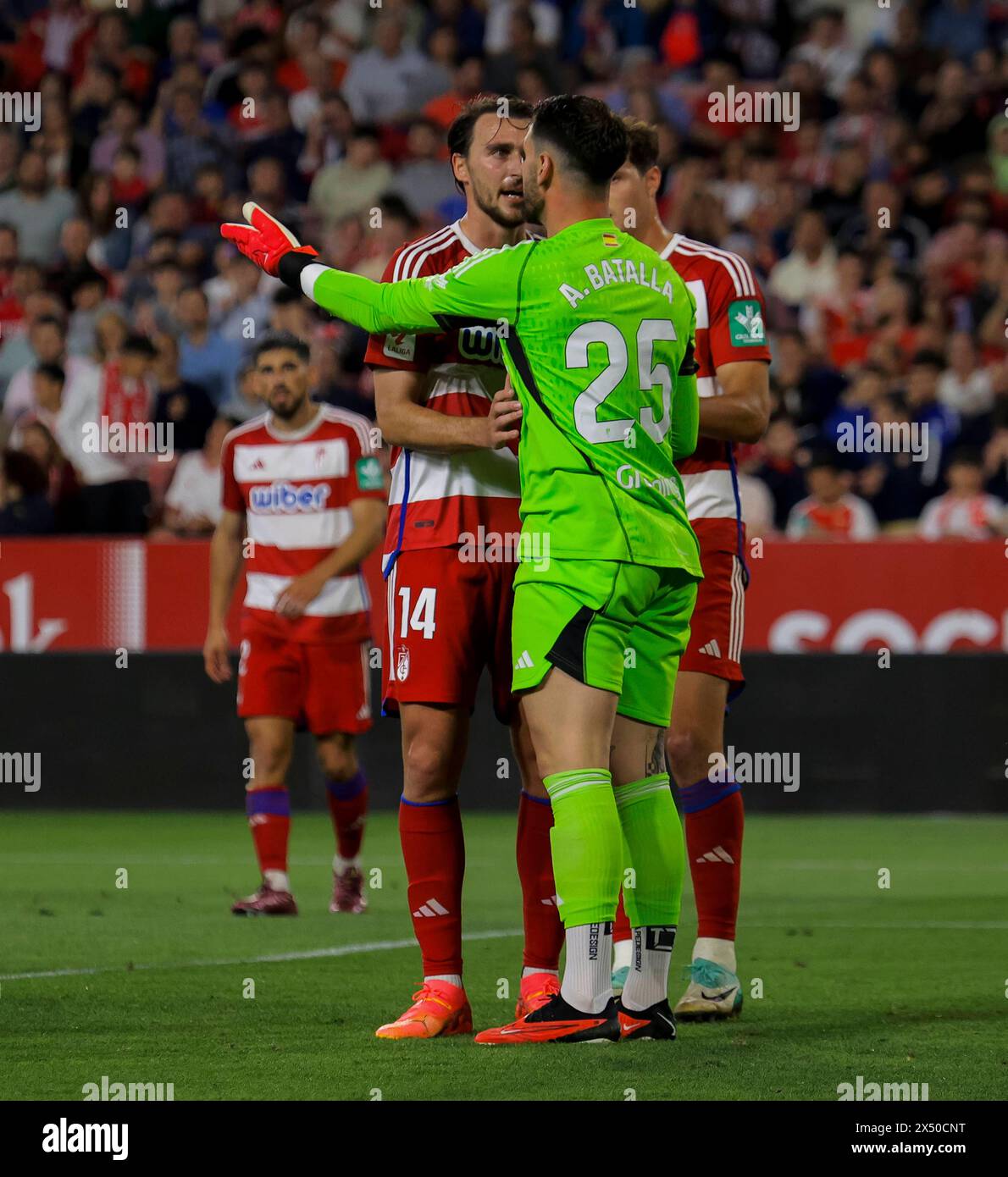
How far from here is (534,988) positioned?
567 cm

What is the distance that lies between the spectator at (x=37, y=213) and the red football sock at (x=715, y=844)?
12.1 m

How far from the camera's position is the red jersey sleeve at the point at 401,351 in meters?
5.59

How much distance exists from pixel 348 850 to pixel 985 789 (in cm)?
496

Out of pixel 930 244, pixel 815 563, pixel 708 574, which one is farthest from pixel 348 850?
pixel 930 244

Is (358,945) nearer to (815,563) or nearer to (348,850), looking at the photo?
(348,850)

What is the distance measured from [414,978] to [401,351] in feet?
7.02

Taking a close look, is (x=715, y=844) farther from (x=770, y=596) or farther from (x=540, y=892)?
(x=770, y=596)

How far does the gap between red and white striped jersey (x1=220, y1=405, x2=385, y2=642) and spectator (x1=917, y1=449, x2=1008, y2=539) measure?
4.98 m

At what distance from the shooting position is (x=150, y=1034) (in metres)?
5.44

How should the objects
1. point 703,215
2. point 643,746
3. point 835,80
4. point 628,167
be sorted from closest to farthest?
point 643,746 < point 628,167 < point 703,215 < point 835,80

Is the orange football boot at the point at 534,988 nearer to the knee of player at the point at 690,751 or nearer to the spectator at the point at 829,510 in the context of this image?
the knee of player at the point at 690,751

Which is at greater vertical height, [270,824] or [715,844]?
[715,844]

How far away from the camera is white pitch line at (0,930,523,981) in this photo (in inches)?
264

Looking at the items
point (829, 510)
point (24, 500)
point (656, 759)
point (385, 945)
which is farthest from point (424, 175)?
point (656, 759)
